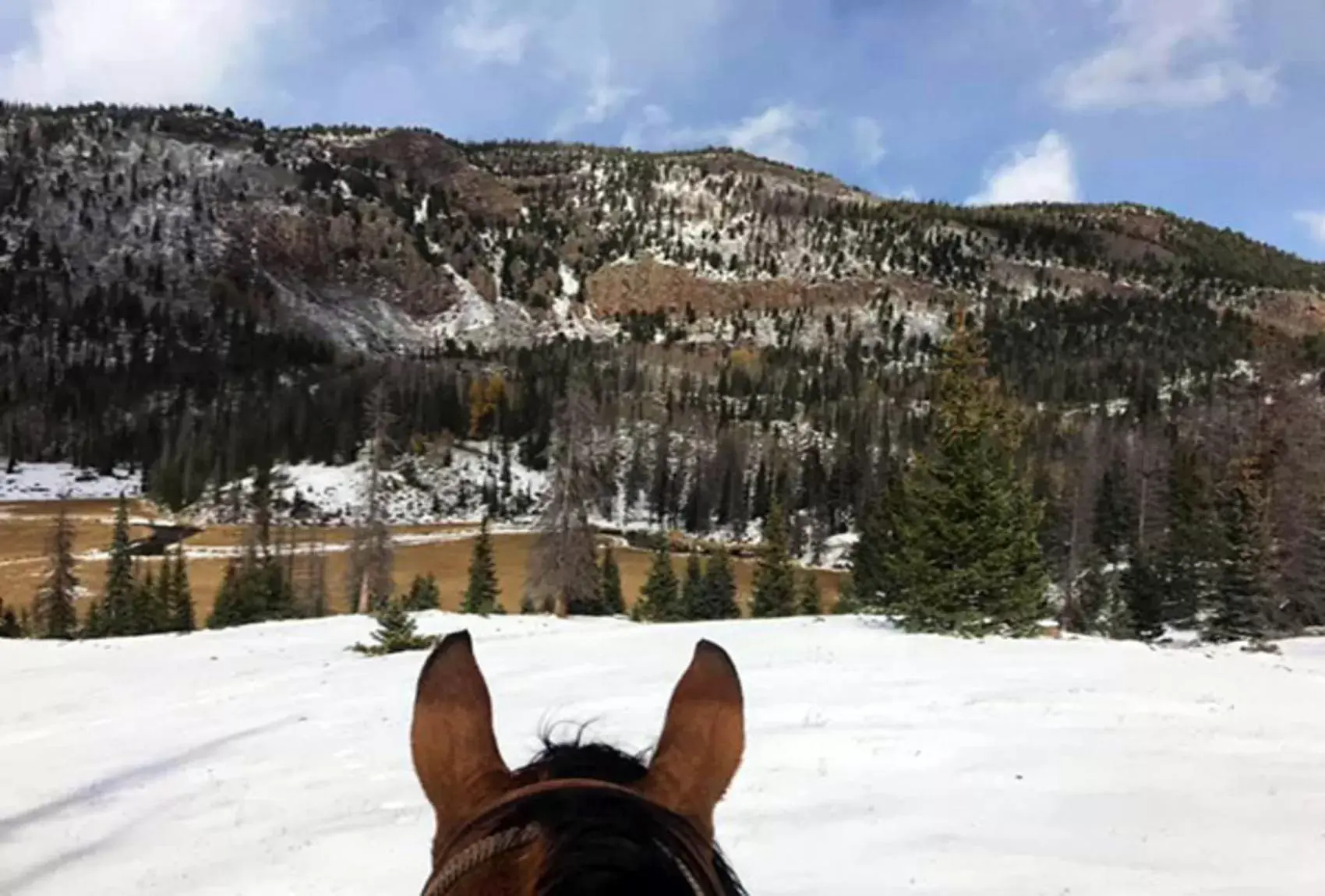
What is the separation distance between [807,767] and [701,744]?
9606 millimetres

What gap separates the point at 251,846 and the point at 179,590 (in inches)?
1456

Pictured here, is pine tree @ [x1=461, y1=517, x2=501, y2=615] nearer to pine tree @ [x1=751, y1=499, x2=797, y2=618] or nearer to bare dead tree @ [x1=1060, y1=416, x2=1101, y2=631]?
pine tree @ [x1=751, y1=499, x2=797, y2=618]

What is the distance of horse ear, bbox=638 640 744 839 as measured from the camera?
1478 mm

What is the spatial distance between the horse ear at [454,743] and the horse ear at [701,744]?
0.25 meters

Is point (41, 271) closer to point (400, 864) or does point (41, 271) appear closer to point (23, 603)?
point (23, 603)

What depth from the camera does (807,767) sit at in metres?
10.5

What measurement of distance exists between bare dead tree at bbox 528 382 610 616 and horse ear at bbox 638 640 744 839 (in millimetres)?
30594

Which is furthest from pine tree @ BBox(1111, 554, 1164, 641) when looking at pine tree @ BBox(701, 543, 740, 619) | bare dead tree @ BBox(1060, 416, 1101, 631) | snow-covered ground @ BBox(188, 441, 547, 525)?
snow-covered ground @ BBox(188, 441, 547, 525)

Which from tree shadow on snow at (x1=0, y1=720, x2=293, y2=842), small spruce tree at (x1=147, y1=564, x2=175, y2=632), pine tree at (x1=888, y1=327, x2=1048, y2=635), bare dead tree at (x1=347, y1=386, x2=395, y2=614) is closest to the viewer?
tree shadow on snow at (x1=0, y1=720, x2=293, y2=842)

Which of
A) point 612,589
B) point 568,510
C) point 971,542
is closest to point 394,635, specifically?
point 568,510

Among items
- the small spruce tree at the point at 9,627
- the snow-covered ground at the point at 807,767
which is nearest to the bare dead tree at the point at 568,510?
the snow-covered ground at the point at 807,767

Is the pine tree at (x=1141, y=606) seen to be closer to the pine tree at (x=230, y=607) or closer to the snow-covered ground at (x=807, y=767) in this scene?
the snow-covered ground at (x=807, y=767)

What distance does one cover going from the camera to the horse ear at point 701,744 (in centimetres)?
148

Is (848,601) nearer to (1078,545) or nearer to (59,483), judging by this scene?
Answer: (1078,545)
